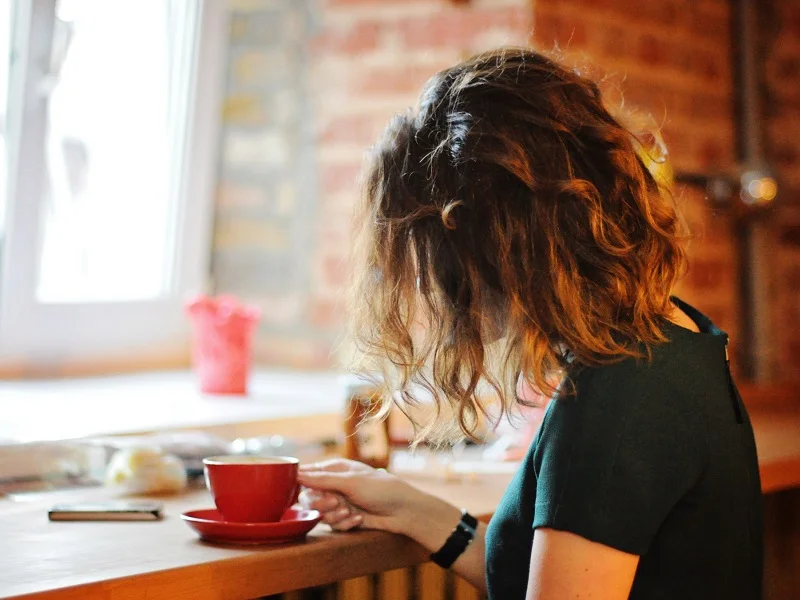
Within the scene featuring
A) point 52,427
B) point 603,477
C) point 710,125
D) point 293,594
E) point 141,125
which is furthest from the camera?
point 710,125

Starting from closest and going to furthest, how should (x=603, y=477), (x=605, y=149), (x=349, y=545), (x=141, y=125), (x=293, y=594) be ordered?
(x=603, y=477) < (x=605, y=149) < (x=349, y=545) < (x=293, y=594) < (x=141, y=125)

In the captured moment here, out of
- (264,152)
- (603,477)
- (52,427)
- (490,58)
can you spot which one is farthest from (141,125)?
(603,477)

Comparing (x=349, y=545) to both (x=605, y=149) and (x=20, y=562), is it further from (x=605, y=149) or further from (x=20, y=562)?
(x=605, y=149)

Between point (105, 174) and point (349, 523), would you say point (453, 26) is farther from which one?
point (349, 523)

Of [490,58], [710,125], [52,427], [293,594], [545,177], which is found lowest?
[293,594]

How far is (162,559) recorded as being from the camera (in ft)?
3.80

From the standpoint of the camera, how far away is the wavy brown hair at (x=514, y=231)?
3.68ft

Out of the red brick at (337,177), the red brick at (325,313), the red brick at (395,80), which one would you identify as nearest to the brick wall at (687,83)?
the red brick at (395,80)

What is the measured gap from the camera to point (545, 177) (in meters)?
1.12

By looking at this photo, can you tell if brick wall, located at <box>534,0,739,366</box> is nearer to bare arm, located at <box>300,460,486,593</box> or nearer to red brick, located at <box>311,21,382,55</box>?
red brick, located at <box>311,21,382,55</box>

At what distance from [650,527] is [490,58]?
524 millimetres

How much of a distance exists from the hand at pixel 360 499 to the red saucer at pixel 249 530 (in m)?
0.06

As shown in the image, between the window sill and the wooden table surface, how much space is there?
0.31 m

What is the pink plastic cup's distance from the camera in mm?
2283
